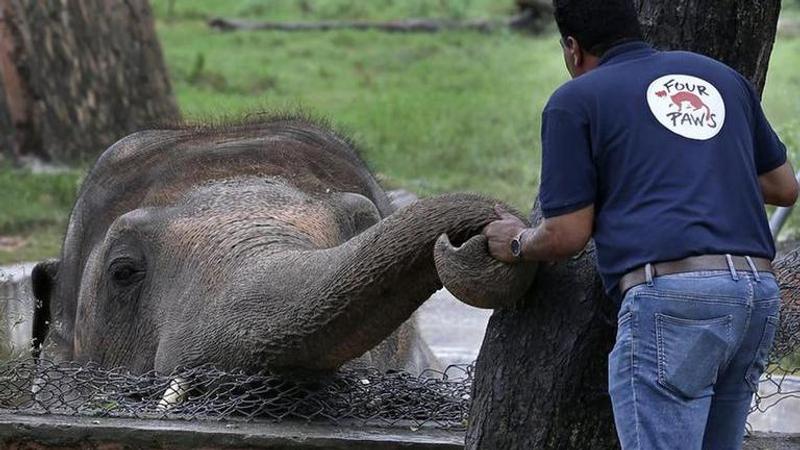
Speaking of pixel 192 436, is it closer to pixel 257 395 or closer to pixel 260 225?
pixel 257 395

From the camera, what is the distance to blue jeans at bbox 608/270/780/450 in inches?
144

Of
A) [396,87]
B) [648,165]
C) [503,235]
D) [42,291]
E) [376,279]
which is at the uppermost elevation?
[648,165]

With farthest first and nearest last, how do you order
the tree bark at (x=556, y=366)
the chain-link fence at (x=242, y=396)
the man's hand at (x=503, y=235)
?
1. the chain-link fence at (x=242, y=396)
2. the tree bark at (x=556, y=366)
3. the man's hand at (x=503, y=235)

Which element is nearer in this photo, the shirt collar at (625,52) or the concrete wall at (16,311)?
the shirt collar at (625,52)

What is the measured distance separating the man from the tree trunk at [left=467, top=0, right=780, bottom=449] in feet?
0.93

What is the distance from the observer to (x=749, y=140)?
3871 millimetres

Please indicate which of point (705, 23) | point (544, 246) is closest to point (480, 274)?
point (544, 246)

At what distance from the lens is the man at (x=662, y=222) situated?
3674mm

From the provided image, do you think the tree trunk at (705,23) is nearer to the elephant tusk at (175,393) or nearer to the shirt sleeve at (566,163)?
the shirt sleeve at (566,163)

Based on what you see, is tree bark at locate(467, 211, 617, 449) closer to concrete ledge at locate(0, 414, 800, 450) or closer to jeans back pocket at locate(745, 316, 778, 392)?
jeans back pocket at locate(745, 316, 778, 392)

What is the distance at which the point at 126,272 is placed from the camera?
5.94m

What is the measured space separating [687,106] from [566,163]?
318 mm

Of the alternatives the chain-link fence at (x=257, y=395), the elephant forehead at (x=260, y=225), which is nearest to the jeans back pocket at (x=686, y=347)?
the chain-link fence at (x=257, y=395)

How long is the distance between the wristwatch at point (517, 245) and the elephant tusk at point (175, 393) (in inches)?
56.6
